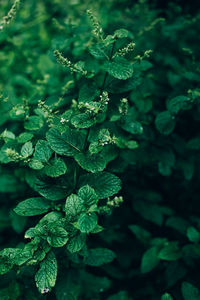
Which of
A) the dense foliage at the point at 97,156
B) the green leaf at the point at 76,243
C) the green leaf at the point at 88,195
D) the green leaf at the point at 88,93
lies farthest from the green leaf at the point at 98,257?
the green leaf at the point at 88,93

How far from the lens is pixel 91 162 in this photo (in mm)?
→ 1236

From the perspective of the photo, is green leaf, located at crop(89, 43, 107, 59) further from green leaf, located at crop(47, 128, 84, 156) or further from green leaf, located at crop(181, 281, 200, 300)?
green leaf, located at crop(181, 281, 200, 300)

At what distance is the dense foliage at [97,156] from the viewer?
48.8 inches

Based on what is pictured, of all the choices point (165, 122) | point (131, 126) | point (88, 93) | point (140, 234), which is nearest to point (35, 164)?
point (88, 93)

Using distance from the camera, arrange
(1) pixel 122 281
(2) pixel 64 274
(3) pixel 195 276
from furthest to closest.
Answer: (1) pixel 122 281 < (3) pixel 195 276 < (2) pixel 64 274

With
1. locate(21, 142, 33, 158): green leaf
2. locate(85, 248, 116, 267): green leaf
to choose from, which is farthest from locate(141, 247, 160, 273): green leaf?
locate(21, 142, 33, 158): green leaf

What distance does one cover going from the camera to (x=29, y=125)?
150 cm

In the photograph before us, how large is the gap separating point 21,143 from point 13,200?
0.54 m

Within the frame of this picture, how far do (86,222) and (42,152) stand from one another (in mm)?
354

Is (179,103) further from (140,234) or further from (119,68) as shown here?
(140,234)

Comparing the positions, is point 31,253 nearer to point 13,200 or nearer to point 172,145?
point 13,200

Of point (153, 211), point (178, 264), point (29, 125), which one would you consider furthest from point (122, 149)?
point (178, 264)

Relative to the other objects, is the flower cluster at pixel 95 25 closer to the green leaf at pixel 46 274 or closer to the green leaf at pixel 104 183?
the green leaf at pixel 104 183

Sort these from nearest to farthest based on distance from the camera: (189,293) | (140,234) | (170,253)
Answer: (189,293) < (170,253) < (140,234)
